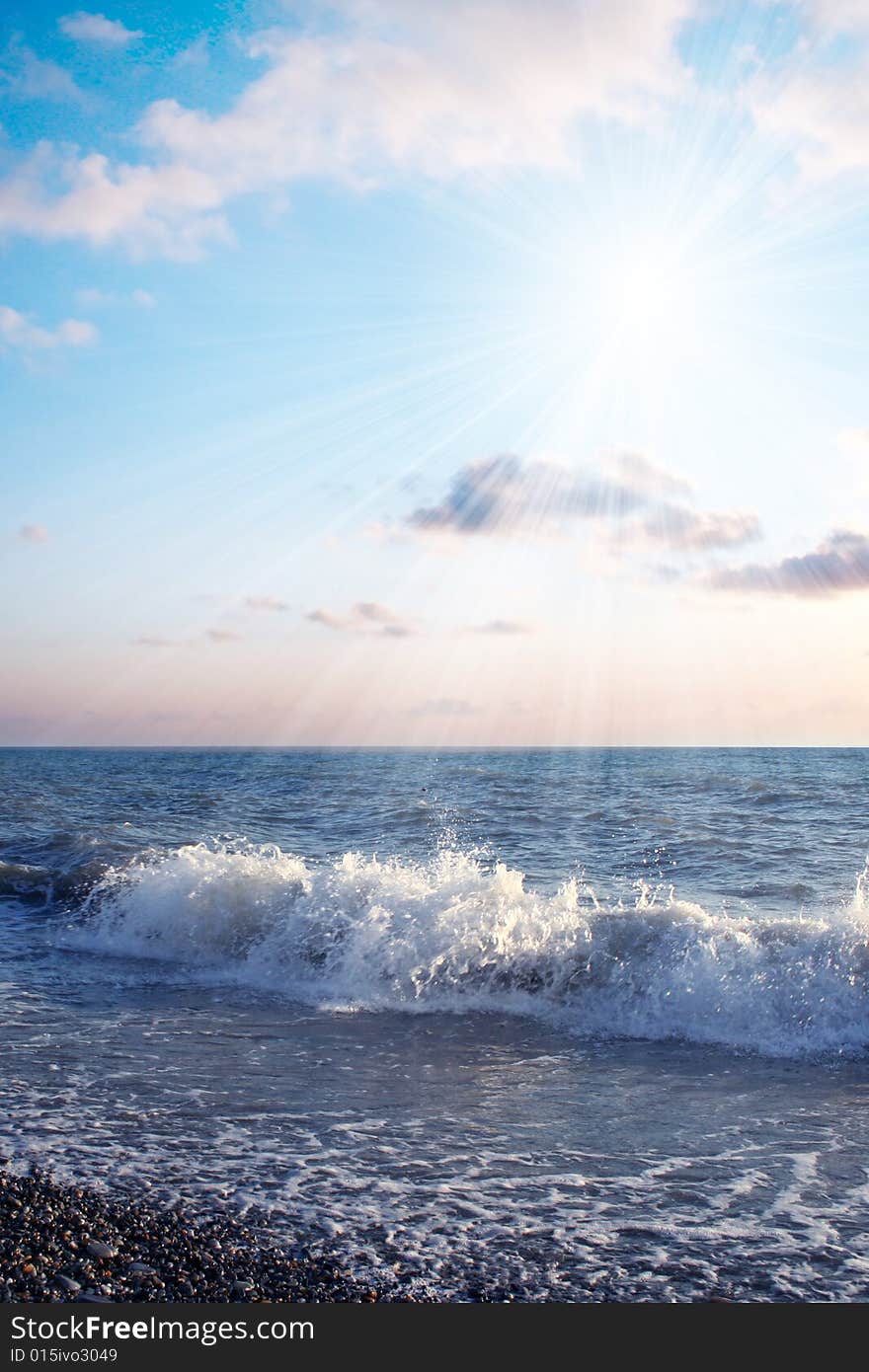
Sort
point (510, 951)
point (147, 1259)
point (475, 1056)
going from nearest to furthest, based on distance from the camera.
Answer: point (147, 1259), point (475, 1056), point (510, 951)

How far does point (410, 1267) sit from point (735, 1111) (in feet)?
12.6

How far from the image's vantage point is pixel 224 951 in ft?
46.4

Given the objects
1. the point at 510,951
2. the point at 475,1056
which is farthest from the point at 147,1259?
the point at 510,951

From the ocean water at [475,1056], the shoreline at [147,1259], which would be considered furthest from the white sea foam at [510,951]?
the shoreline at [147,1259]

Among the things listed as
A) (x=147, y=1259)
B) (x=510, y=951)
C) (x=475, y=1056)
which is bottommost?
(x=475, y=1056)

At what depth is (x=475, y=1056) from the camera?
9445 mm

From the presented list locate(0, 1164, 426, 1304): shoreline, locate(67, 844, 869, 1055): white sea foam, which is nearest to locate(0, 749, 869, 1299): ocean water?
locate(67, 844, 869, 1055): white sea foam

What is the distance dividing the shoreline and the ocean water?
0.25m

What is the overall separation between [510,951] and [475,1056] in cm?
304

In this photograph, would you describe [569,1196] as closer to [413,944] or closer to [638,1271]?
[638,1271]

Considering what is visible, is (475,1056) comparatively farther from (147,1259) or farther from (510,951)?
(147,1259)

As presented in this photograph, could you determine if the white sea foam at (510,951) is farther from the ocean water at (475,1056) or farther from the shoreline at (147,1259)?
the shoreline at (147,1259)

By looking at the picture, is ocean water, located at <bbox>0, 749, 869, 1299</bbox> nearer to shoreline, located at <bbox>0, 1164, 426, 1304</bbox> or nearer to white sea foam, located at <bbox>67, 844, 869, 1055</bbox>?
white sea foam, located at <bbox>67, 844, 869, 1055</bbox>

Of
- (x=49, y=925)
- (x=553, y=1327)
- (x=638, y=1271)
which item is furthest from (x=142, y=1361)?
(x=49, y=925)
